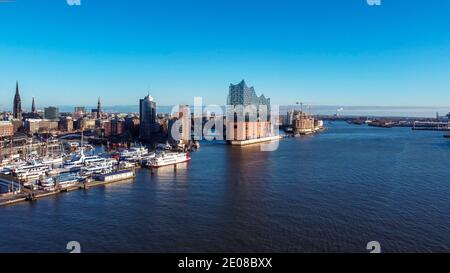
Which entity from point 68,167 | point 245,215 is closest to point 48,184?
point 68,167

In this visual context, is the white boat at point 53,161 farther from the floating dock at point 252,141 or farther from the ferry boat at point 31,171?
the floating dock at point 252,141

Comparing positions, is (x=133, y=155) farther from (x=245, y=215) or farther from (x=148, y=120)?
(x=148, y=120)

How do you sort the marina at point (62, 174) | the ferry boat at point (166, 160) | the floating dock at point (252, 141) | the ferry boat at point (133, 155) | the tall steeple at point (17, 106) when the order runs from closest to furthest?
the marina at point (62, 174)
the ferry boat at point (166, 160)
the ferry boat at point (133, 155)
the floating dock at point (252, 141)
the tall steeple at point (17, 106)

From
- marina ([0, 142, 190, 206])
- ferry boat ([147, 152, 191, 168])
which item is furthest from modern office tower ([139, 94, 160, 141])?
ferry boat ([147, 152, 191, 168])

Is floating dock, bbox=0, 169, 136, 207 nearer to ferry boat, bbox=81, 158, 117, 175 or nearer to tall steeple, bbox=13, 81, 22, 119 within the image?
ferry boat, bbox=81, 158, 117, 175

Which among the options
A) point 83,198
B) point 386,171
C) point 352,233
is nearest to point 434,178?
point 386,171

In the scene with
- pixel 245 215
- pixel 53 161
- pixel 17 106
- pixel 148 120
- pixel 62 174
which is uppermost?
pixel 17 106

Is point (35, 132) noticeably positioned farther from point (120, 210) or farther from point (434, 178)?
point (434, 178)

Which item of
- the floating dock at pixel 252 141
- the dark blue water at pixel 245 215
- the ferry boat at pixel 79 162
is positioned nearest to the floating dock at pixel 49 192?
the dark blue water at pixel 245 215
